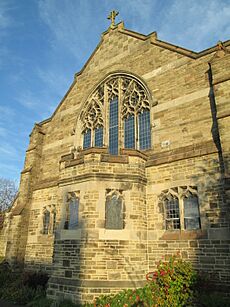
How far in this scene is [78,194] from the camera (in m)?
10.0

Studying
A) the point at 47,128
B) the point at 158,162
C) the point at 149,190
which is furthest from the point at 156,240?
the point at 47,128

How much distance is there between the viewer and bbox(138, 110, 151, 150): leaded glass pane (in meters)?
12.3

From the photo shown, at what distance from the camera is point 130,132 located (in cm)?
1327

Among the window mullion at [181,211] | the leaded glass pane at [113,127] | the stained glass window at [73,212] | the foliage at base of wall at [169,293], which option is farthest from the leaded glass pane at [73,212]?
the leaded glass pane at [113,127]

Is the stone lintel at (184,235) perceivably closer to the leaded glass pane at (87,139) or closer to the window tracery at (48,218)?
the window tracery at (48,218)

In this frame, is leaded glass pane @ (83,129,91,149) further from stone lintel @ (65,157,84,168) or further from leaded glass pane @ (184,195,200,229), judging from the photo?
leaded glass pane @ (184,195,200,229)

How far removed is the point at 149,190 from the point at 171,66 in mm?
6104

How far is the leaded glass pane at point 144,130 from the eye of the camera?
12.3 m

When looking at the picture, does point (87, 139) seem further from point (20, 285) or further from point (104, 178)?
point (20, 285)

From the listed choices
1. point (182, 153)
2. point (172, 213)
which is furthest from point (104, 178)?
point (182, 153)

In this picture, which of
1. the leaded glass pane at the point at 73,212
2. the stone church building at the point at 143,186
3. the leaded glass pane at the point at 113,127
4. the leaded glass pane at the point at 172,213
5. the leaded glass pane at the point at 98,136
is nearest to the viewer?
the stone church building at the point at 143,186

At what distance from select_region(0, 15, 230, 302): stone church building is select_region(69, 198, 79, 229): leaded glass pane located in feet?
0.16

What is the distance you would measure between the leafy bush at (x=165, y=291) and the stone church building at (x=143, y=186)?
500 millimetres

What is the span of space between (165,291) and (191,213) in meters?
2.88
